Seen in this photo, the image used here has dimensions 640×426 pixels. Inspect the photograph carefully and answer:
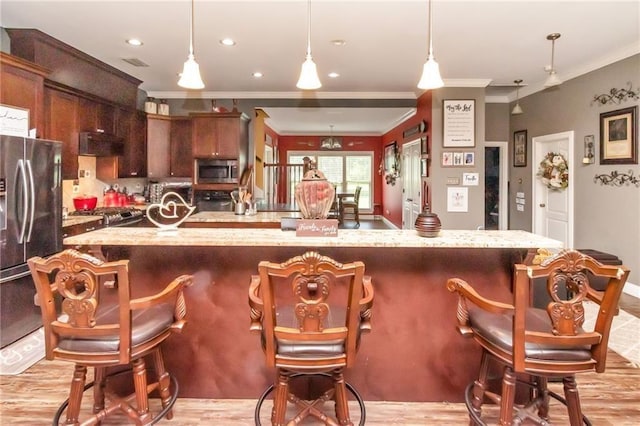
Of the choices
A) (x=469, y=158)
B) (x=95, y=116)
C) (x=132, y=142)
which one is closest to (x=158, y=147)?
(x=132, y=142)

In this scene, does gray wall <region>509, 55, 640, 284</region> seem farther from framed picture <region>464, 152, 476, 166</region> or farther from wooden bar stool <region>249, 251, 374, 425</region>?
wooden bar stool <region>249, 251, 374, 425</region>

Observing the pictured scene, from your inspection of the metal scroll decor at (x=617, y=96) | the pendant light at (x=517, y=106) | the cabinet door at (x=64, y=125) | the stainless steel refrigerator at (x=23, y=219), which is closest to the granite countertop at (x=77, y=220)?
the stainless steel refrigerator at (x=23, y=219)

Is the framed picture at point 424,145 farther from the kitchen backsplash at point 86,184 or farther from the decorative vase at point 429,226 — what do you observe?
the kitchen backsplash at point 86,184

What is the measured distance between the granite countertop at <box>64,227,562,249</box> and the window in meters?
10.5

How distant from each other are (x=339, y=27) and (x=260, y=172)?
13.6 feet

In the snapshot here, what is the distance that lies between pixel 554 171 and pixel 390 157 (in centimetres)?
513

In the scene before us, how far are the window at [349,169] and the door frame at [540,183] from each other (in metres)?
6.50

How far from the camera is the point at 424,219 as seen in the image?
81.3 inches

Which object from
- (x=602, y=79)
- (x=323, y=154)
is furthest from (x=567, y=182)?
(x=323, y=154)

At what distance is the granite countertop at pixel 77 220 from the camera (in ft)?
12.9

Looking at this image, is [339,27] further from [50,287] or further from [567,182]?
[567,182]

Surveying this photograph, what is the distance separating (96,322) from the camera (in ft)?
5.62

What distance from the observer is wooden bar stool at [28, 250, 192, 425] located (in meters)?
1.54

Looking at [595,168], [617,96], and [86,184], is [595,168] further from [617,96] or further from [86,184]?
[86,184]
